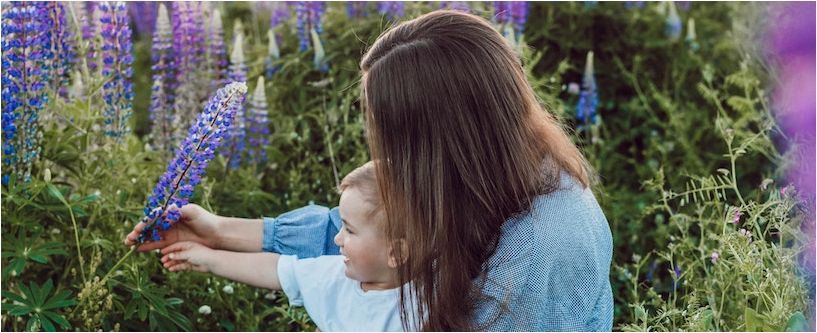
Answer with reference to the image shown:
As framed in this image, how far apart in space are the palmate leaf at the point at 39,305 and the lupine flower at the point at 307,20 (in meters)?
1.43

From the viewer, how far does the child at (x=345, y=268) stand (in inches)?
87.5

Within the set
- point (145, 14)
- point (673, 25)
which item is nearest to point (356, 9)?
point (145, 14)

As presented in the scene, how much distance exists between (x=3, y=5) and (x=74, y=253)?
0.67 meters

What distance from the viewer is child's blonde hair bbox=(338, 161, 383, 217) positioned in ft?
7.20

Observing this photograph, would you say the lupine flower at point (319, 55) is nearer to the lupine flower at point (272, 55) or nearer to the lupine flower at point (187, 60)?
the lupine flower at point (272, 55)

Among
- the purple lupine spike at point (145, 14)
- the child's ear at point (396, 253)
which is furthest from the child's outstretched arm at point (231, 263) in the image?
the purple lupine spike at point (145, 14)

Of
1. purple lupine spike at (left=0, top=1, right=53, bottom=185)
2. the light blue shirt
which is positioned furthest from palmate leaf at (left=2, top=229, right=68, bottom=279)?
the light blue shirt

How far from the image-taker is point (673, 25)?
4.28 metres

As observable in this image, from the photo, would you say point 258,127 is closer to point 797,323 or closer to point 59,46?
point 59,46

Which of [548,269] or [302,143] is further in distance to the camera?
[302,143]

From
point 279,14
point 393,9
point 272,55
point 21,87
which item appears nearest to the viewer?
point 21,87

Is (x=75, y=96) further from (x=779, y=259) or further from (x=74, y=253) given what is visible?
(x=779, y=259)

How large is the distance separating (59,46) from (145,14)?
1512 millimetres

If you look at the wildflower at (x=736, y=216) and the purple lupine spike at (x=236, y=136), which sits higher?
the purple lupine spike at (x=236, y=136)
